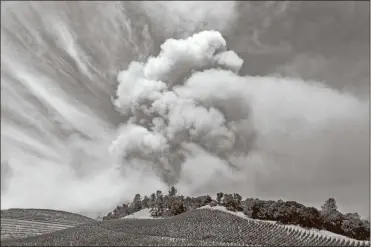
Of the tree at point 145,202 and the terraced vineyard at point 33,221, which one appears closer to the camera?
the terraced vineyard at point 33,221

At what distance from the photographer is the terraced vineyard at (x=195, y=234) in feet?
183

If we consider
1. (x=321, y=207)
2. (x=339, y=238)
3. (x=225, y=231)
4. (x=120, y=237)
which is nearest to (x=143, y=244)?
(x=120, y=237)

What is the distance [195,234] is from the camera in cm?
6075

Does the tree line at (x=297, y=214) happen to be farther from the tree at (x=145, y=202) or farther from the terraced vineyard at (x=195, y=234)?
the tree at (x=145, y=202)

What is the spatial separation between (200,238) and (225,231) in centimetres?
672

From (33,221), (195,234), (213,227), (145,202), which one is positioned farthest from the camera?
(145,202)

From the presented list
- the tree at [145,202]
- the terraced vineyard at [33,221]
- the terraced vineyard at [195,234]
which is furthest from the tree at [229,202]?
the terraced vineyard at [33,221]

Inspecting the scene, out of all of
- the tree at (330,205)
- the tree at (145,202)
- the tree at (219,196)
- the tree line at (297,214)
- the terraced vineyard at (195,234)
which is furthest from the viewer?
the tree at (145,202)

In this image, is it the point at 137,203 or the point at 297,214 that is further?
the point at 137,203

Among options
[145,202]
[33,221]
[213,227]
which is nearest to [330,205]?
[213,227]

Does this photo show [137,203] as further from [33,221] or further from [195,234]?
[195,234]

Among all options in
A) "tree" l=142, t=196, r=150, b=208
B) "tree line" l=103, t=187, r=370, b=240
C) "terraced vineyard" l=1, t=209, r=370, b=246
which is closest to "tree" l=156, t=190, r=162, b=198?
"tree" l=142, t=196, r=150, b=208

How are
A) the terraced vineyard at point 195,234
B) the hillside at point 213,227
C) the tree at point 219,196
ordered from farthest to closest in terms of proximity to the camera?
the tree at point 219,196 → the hillside at point 213,227 → the terraced vineyard at point 195,234

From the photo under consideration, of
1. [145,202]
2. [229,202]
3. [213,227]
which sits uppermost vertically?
[145,202]
